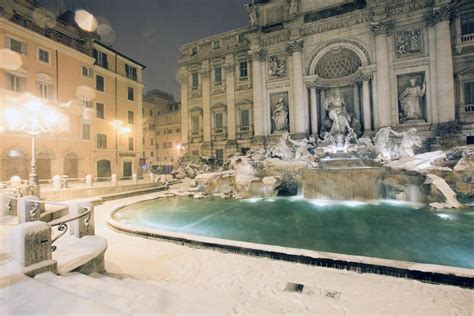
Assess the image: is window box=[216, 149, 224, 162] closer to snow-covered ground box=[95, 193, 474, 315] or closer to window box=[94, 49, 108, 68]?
window box=[94, 49, 108, 68]

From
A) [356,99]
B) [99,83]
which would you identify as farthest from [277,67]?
[99,83]

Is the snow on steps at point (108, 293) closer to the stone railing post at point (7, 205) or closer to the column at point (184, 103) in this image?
the stone railing post at point (7, 205)

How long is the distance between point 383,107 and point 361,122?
6.96ft

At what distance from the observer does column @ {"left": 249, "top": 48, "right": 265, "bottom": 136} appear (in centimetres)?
2312

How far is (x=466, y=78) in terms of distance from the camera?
693 inches

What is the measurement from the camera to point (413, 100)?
60.1 ft

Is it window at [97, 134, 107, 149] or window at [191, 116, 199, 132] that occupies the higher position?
window at [191, 116, 199, 132]

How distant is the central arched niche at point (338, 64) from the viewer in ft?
68.2

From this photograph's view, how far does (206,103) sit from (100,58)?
11.8m

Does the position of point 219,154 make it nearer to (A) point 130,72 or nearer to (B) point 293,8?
(A) point 130,72

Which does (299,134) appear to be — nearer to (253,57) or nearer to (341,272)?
(253,57)

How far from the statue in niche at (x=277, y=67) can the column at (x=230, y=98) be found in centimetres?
481

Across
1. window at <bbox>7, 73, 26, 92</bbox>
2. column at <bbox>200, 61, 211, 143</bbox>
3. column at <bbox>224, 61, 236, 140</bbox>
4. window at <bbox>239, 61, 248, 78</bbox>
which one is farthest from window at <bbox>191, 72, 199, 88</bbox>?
window at <bbox>7, 73, 26, 92</bbox>

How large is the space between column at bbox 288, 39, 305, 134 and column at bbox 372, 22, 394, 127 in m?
6.01
